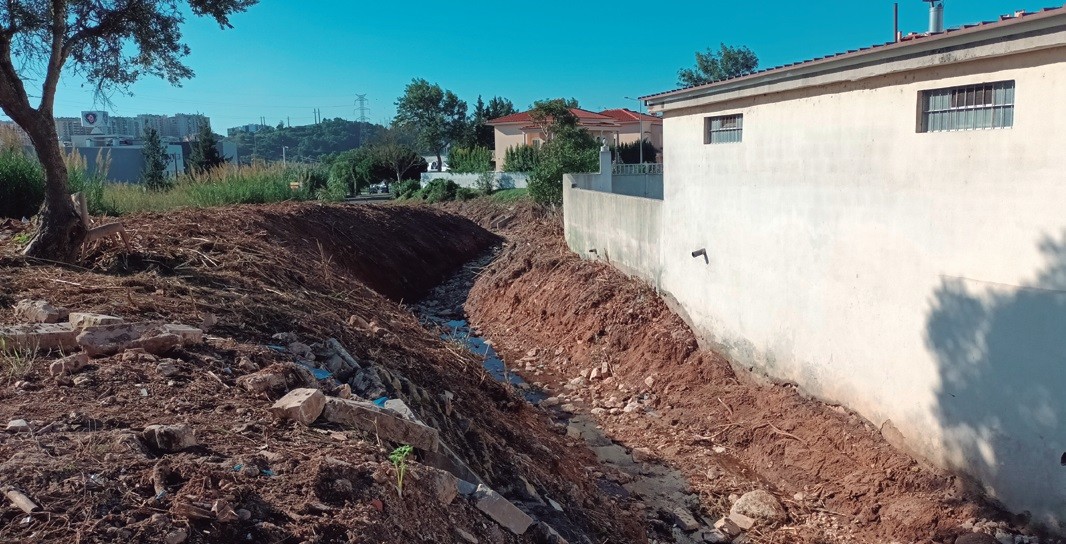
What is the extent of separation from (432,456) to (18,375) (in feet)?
8.66

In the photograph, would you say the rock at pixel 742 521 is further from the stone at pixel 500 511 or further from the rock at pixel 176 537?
the rock at pixel 176 537

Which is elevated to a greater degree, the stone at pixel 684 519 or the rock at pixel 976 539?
the rock at pixel 976 539

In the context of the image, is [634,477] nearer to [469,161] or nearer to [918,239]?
[918,239]

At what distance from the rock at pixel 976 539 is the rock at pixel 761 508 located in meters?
1.48

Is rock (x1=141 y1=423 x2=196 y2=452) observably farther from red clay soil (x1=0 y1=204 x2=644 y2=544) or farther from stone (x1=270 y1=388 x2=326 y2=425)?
stone (x1=270 y1=388 x2=326 y2=425)

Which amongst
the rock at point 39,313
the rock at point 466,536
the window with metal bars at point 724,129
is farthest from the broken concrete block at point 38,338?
the window with metal bars at point 724,129

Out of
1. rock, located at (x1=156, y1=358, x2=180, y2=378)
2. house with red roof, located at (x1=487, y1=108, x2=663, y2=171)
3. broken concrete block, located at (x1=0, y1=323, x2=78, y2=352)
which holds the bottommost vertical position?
rock, located at (x1=156, y1=358, x2=180, y2=378)

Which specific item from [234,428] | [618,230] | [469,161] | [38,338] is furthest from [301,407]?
[469,161]

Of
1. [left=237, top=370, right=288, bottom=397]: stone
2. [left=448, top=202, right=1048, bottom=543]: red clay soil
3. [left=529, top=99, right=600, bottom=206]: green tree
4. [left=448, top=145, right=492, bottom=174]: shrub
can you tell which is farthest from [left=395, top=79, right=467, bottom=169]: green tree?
[left=237, top=370, right=288, bottom=397]: stone

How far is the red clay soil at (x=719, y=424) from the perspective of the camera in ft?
21.8

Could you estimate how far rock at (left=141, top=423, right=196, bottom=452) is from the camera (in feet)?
12.7

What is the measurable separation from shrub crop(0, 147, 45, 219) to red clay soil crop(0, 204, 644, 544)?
2.76 metres

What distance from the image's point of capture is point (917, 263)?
6.76 metres

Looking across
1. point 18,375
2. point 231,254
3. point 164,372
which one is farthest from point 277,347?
point 231,254
